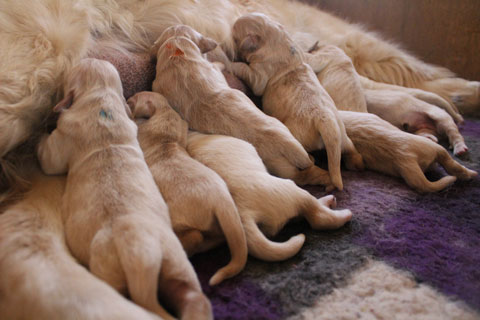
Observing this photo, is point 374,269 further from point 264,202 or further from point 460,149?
point 460,149

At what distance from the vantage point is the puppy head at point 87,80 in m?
0.99

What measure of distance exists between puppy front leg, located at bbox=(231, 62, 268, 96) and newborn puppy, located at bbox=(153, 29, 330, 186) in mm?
230

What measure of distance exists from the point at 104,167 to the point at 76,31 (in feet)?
1.67

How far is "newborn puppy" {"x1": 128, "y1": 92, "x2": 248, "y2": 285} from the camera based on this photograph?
80cm

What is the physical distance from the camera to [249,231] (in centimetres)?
85

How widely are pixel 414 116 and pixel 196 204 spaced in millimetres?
1147

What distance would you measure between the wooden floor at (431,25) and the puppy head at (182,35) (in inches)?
54.5

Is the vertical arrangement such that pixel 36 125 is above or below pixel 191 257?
above

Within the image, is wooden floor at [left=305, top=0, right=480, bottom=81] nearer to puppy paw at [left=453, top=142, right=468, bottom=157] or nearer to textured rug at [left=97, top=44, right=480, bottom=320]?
puppy paw at [left=453, top=142, right=468, bottom=157]

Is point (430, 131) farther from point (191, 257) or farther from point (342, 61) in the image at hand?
point (191, 257)

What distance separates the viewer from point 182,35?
4.37 feet

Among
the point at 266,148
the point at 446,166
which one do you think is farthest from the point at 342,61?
the point at 266,148

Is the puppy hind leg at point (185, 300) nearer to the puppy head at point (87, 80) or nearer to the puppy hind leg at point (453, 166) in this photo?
the puppy head at point (87, 80)

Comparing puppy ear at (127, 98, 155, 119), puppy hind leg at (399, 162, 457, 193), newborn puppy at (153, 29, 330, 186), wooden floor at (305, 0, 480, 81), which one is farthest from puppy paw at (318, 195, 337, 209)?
wooden floor at (305, 0, 480, 81)
